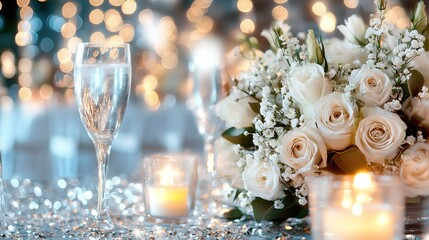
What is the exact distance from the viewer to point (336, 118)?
126 cm

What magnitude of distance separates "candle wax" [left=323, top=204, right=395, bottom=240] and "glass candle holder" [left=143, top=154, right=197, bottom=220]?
50 cm

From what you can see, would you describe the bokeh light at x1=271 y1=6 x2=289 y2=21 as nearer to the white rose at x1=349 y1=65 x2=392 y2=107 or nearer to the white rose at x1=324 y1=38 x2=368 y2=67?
the white rose at x1=324 y1=38 x2=368 y2=67

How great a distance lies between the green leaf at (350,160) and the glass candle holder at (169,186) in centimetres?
31

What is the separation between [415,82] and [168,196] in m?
0.45

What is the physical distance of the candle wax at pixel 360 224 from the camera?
976 mm

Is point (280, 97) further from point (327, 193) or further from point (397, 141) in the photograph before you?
point (327, 193)

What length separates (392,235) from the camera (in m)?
0.99

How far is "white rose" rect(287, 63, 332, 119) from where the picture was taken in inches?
50.0

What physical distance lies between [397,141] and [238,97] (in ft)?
1.00

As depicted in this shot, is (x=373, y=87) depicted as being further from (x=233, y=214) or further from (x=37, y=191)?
(x=37, y=191)

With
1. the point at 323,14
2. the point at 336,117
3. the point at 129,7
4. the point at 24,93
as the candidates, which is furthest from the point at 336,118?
the point at 129,7

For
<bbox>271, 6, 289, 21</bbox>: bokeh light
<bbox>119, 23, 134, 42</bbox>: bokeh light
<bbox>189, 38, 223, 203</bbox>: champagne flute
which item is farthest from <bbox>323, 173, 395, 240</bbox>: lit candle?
<bbox>119, 23, 134, 42</bbox>: bokeh light

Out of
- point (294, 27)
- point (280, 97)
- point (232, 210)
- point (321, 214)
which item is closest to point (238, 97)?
point (280, 97)

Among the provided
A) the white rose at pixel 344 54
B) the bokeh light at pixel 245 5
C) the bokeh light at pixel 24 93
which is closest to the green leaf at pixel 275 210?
the white rose at pixel 344 54
